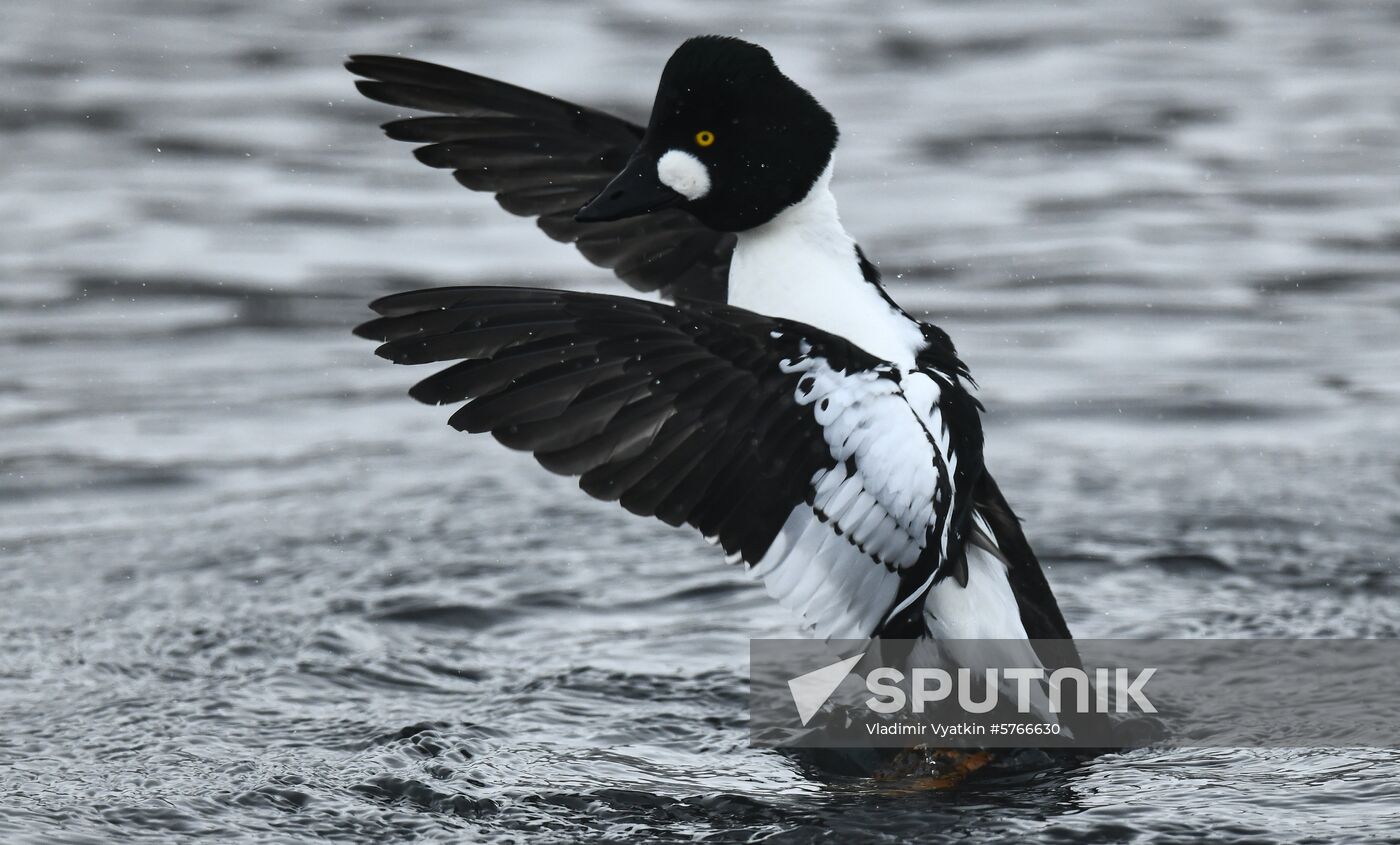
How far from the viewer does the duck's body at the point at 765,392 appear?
4207 millimetres

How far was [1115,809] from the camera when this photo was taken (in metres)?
4.55

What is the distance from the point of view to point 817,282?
4809 mm

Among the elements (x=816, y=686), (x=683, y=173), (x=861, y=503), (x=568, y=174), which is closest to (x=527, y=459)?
(x=568, y=174)

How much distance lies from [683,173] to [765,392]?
87cm

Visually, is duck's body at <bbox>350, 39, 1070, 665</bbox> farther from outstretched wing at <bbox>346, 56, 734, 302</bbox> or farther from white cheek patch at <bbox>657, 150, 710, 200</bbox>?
outstretched wing at <bbox>346, 56, 734, 302</bbox>

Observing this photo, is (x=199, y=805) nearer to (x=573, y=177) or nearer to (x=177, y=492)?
(x=573, y=177)

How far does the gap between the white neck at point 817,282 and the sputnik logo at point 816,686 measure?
37.8 inches

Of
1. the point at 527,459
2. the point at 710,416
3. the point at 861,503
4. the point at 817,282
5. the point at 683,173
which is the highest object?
the point at 683,173

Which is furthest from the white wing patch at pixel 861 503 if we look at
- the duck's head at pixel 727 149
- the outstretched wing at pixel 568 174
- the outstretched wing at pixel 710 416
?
the outstretched wing at pixel 568 174

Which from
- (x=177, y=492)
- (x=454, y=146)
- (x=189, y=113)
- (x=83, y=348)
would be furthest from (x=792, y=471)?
(x=189, y=113)

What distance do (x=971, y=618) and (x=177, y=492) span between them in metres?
3.41

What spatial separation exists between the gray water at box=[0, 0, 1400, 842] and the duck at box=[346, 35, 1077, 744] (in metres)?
0.55

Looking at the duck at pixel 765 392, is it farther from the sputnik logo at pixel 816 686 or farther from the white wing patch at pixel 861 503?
the sputnik logo at pixel 816 686

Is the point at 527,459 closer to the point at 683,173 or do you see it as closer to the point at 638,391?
the point at 683,173
